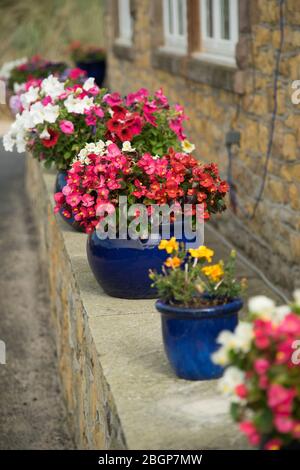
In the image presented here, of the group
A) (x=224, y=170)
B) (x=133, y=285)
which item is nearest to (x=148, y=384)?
(x=133, y=285)

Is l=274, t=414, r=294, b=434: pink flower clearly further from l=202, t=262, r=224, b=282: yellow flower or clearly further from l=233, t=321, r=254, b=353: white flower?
l=202, t=262, r=224, b=282: yellow flower

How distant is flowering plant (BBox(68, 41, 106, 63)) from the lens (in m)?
14.2

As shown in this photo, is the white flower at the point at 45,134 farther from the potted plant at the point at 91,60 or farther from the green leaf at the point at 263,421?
the potted plant at the point at 91,60

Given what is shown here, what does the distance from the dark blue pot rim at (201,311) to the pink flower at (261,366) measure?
0.84m

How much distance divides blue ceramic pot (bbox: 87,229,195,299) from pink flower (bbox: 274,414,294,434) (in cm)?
181

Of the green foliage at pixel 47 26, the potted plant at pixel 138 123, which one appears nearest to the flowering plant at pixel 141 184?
the potted plant at pixel 138 123

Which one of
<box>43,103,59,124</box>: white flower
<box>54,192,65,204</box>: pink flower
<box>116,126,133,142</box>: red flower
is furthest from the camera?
<box>43,103,59,124</box>: white flower

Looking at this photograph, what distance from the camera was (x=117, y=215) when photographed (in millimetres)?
3951

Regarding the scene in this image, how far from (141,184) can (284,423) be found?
200 cm

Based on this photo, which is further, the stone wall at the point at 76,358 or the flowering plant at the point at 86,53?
the flowering plant at the point at 86,53

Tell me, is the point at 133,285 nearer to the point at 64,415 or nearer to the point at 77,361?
the point at 77,361

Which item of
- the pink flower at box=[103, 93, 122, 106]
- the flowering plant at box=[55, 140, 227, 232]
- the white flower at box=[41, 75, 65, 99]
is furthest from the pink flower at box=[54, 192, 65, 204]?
the white flower at box=[41, 75, 65, 99]

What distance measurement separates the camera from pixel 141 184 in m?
3.97

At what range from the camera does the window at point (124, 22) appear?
11155mm
